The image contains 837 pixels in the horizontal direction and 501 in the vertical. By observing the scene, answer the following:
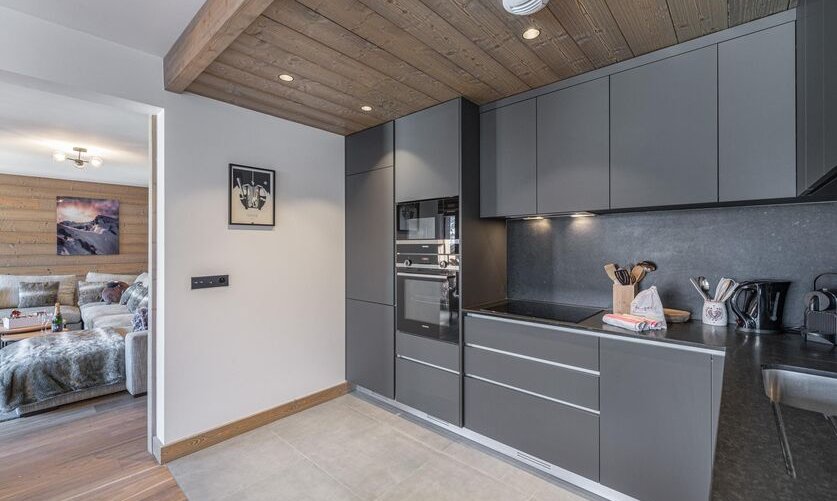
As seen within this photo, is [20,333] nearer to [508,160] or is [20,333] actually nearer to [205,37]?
[205,37]

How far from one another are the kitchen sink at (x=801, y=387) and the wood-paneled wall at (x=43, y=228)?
772 centimetres

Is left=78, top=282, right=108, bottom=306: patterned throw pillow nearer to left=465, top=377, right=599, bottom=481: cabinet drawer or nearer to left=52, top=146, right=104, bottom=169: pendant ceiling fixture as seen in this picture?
left=52, top=146, right=104, bottom=169: pendant ceiling fixture

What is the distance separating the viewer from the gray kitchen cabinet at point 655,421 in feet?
5.24

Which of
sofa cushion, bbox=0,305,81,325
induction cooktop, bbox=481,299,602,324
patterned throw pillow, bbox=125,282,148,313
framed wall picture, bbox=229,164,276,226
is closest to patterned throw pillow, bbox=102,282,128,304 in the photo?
sofa cushion, bbox=0,305,81,325

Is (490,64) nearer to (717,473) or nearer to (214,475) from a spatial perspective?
(717,473)

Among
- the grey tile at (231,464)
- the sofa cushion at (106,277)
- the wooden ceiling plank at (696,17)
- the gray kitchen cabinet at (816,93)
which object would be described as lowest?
the grey tile at (231,464)

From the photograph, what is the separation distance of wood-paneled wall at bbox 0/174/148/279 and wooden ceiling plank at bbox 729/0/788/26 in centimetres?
766

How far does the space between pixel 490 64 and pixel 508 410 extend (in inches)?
79.2

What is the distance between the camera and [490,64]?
2029 millimetres

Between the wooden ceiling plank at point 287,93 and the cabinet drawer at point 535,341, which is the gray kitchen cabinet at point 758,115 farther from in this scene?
the wooden ceiling plank at point 287,93

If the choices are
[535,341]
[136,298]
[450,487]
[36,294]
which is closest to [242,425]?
[450,487]

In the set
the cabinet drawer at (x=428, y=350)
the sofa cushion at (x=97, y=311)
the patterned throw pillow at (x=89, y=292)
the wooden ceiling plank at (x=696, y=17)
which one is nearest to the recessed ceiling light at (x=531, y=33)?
the wooden ceiling plank at (x=696, y=17)

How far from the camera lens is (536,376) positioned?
2.11m

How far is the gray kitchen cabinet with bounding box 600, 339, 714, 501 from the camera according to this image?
160 centimetres
